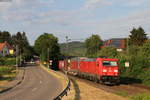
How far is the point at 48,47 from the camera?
124750 mm

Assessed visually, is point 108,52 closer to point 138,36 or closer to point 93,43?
point 138,36

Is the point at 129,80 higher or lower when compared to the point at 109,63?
lower

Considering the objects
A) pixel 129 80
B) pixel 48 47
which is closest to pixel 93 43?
pixel 48 47

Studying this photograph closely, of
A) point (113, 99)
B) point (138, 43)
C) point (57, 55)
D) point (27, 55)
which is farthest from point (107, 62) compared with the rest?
point (27, 55)

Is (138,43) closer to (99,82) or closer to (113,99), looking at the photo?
(99,82)

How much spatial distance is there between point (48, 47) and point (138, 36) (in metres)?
45.7

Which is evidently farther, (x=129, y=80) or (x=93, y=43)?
(x=93, y=43)

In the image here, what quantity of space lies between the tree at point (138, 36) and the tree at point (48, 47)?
37616mm

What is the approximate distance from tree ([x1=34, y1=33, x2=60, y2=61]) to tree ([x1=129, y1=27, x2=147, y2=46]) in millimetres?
37616

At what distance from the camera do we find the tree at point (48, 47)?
11883cm

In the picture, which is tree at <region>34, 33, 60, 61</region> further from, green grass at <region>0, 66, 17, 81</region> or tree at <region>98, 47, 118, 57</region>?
green grass at <region>0, 66, 17, 81</region>

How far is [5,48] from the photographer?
14862 centimetres

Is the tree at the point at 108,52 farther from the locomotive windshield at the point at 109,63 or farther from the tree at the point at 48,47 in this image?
the tree at the point at 48,47

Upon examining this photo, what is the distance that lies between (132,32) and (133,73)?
53171 mm
